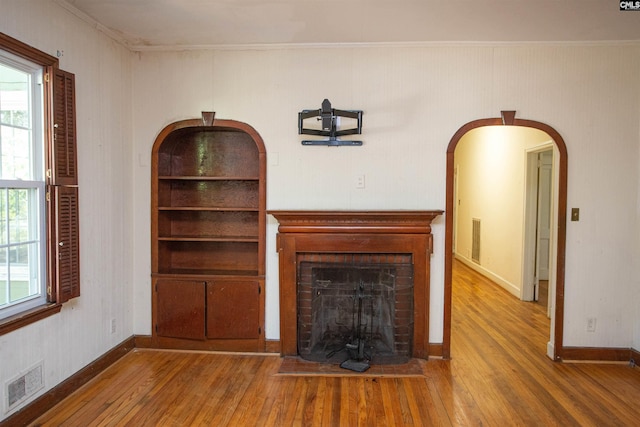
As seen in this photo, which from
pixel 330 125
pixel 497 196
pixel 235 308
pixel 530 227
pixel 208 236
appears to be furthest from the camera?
pixel 497 196

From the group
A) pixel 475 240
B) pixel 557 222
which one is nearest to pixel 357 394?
pixel 557 222

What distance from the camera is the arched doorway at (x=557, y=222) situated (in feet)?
10.2

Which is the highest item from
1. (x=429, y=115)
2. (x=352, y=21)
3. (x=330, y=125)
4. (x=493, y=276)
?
(x=352, y=21)

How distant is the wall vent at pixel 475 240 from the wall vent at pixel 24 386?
613cm

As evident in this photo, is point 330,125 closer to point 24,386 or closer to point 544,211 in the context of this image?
point 24,386

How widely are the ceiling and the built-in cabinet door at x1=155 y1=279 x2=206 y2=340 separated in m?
2.06

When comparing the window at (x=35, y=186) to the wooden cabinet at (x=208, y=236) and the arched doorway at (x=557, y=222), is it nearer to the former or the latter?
the wooden cabinet at (x=208, y=236)

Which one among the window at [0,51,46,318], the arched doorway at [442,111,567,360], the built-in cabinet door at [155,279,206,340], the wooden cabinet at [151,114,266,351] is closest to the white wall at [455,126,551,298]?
the arched doorway at [442,111,567,360]

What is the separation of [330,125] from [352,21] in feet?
2.50

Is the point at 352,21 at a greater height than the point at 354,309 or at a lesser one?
greater

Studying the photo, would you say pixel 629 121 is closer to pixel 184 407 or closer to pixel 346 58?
pixel 346 58

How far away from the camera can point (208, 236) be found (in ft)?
11.7

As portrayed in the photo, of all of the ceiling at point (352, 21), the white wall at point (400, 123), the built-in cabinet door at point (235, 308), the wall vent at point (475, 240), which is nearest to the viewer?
the ceiling at point (352, 21)

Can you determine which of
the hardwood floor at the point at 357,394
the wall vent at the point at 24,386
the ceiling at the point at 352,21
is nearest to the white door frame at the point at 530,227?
the hardwood floor at the point at 357,394
